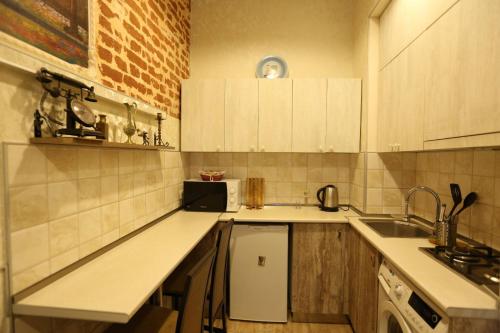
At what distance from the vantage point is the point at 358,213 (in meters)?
2.44

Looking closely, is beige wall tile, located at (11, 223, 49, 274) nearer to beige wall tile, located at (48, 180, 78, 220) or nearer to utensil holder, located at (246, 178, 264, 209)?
beige wall tile, located at (48, 180, 78, 220)

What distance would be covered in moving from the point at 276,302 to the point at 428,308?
55.1 inches

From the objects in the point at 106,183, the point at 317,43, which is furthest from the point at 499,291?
the point at 317,43

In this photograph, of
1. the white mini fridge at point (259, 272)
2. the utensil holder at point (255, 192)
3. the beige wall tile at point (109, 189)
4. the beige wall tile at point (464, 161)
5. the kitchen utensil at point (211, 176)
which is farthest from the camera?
the utensil holder at point (255, 192)

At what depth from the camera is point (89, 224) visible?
131 cm

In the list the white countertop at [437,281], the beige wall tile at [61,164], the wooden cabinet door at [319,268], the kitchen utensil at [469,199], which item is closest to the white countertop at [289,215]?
the wooden cabinet door at [319,268]

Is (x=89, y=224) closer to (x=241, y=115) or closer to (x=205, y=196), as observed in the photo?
(x=205, y=196)

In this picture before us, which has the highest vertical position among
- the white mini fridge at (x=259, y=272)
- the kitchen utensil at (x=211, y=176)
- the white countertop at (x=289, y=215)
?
the kitchen utensil at (x=211, y=176)

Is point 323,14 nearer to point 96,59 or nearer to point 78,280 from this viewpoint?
point 96,59

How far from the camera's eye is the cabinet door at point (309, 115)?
97.6 inches

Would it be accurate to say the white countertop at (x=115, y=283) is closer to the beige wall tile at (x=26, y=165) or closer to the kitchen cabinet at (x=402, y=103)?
the beige wall tile at (x=26, y=165)

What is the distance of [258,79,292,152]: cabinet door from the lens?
251 centimetres

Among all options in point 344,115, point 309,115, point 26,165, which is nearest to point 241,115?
point 309,115

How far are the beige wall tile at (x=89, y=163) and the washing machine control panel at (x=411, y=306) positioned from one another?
1672mm
